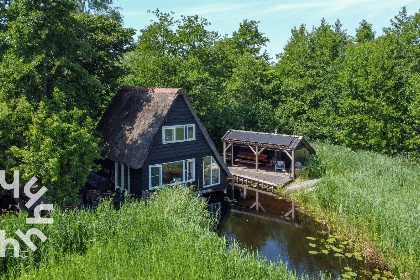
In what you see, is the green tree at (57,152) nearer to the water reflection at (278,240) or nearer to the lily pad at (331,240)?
the water reflection at (278,240)

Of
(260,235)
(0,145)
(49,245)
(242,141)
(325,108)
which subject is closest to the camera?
(49,245)

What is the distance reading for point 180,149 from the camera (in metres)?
17.7

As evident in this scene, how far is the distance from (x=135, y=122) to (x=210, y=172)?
15.5 feet

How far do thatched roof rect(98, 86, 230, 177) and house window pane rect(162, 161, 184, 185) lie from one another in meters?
1.67

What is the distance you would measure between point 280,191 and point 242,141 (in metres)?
4.77

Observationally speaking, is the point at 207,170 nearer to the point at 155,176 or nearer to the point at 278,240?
the point at 155,176

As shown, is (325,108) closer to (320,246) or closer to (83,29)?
(320,246)

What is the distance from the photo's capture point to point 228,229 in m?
14.8

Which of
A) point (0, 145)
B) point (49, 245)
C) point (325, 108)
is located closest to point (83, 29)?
point (0, 145)

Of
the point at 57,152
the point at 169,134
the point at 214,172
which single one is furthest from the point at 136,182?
the point at 57,152

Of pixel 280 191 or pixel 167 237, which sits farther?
pixel 280 191

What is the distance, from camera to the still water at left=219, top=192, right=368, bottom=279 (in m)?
11.4

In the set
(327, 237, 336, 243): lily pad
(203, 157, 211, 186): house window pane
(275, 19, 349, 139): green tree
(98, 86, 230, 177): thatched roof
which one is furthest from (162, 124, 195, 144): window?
(275, 19, 349, 139): green tree

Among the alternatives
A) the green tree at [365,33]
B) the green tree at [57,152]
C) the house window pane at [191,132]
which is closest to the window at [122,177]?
the house window pane at [191,132]
